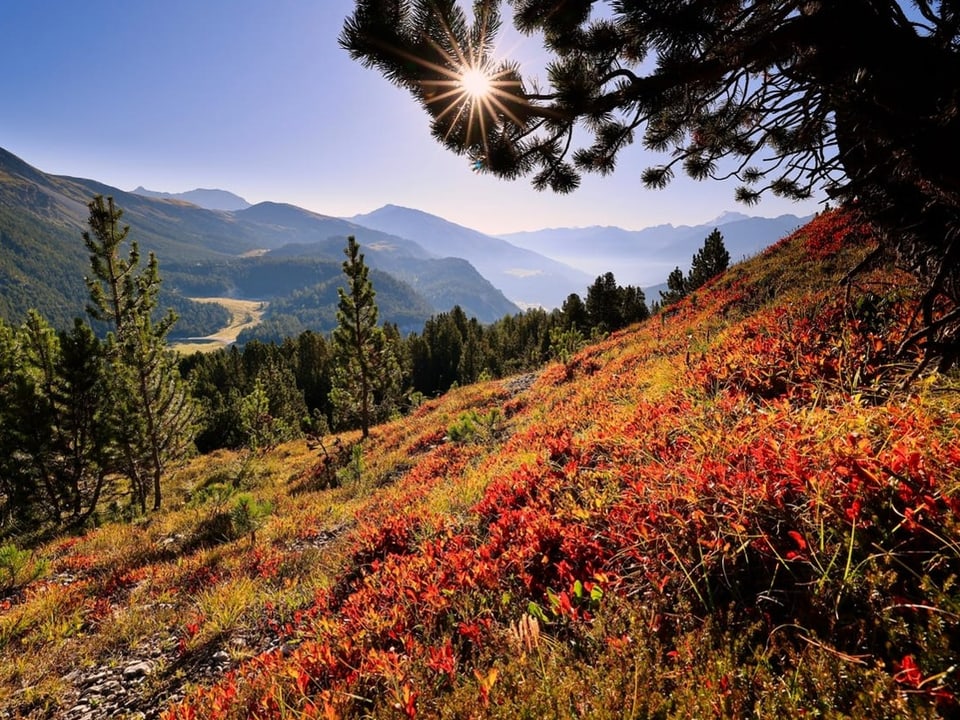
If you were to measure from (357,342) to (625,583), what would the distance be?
942 inches

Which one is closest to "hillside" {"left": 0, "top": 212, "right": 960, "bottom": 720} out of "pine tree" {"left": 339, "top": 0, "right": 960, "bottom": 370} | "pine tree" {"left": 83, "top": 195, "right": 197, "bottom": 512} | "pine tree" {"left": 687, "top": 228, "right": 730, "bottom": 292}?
"pine tree" {"left": 339, "top": 0, "right": 960, "bottom": 370}

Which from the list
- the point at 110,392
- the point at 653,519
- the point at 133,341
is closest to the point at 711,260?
the point at 653,519

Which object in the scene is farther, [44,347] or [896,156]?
[44,347]

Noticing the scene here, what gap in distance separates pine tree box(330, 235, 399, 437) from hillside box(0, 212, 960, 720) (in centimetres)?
1733

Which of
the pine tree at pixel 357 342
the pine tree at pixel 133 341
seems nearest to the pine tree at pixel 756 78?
the pine tree at pixel 133 341

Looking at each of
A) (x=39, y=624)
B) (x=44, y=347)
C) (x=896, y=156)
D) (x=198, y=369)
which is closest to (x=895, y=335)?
(x=896, y=156)

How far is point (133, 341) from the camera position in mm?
16047

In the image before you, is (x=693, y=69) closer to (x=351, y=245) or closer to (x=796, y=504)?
(x=796, y=504)

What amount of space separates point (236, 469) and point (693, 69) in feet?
86.8

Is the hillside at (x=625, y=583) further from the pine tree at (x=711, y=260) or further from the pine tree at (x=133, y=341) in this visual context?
the pine tree at (x=711, y=260)

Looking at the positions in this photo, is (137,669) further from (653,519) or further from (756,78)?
(756,78)

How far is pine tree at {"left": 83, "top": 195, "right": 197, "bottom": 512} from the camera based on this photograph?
15.8m

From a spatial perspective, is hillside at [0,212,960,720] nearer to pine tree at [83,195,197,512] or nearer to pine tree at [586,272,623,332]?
pine tree at [83,195,197,512]

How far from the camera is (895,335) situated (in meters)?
4.88
